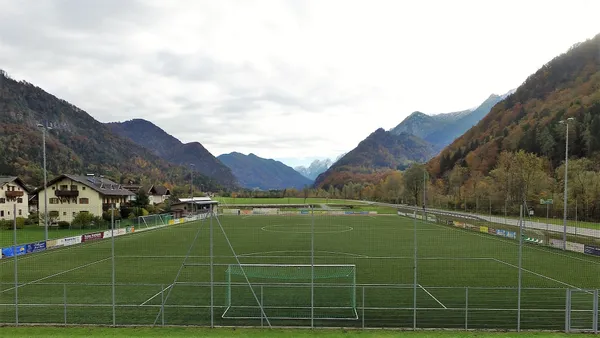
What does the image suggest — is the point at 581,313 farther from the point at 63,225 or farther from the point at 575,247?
the point at 63,225

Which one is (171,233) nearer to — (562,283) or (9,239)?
(9,239)

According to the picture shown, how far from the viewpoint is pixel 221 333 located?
1375cm

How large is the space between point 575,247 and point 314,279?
22.9 meters

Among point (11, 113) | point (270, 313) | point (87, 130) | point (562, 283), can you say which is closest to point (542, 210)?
point (562, 283)

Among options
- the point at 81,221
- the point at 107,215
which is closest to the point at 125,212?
the point at 107,215

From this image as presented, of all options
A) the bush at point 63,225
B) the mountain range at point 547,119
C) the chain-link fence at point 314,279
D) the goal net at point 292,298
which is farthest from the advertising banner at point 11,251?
the mountain range at point 547,119

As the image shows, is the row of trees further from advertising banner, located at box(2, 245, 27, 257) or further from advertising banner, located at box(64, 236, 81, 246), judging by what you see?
advertising banner, located at box(64, 236, 81, 246)

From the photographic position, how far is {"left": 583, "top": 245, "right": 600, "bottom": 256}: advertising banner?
3002 cm

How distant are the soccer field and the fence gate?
59 millimetres

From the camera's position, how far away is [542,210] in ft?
130

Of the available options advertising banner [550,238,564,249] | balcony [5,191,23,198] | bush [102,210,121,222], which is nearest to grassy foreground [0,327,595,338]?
advertising banner [550,238,564,249]

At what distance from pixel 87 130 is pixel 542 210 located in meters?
198

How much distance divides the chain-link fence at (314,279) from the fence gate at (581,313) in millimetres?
59

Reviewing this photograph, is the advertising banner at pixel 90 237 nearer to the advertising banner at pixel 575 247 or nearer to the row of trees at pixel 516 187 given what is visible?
the row of trees at pixel 516 187
